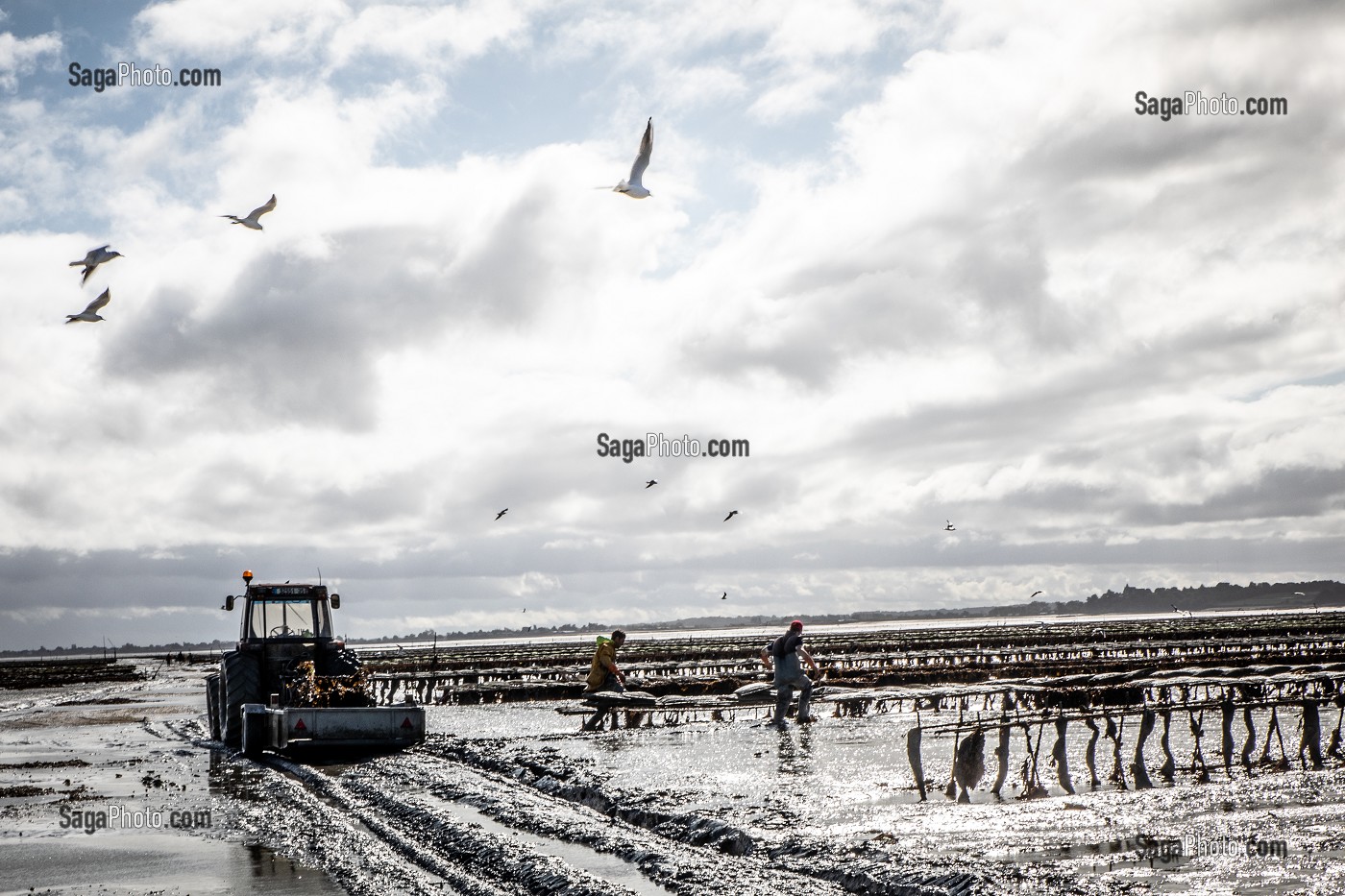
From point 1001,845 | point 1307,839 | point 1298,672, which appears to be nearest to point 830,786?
point 1001,845

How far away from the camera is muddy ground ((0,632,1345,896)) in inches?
344

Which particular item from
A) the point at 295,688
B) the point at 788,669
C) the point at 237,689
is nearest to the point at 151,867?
the point at 295,688

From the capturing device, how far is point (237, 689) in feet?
63.7

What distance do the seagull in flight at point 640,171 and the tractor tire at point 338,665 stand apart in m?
9.42

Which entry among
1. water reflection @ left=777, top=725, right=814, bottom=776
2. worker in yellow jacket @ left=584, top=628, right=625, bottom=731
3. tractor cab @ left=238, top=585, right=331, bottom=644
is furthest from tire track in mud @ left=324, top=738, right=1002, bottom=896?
worker in yellow jacket @ left=584, top=628, right=625, bottom=731

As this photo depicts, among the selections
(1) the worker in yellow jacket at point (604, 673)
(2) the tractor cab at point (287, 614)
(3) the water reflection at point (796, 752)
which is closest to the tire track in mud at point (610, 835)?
(3) the water reflection at point (796, 752)

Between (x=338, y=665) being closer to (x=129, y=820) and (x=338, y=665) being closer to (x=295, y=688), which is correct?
(x=295, y=688)

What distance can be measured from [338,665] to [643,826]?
1000 cm

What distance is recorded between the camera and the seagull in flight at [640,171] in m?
14.8

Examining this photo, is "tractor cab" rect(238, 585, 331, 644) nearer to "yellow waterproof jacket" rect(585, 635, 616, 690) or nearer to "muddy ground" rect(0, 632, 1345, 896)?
"muddy ground" rect(0, 632, 1345, 896)

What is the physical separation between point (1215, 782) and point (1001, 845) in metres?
5.04

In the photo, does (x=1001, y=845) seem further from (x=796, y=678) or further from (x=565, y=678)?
(x=565, y=678)

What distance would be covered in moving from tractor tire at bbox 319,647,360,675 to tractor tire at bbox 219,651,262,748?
3.55 ft

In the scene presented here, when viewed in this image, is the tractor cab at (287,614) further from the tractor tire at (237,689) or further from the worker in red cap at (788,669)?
the worker in red cap at (788,669)
